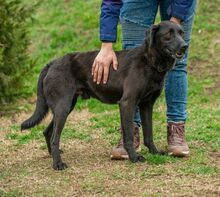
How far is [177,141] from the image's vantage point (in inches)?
230

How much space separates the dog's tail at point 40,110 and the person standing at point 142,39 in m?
0.55

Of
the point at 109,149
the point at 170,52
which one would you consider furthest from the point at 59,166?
the point at 170,52

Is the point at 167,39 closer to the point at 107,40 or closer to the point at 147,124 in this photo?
the point at 107,40

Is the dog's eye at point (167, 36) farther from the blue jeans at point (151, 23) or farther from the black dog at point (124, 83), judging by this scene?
the blue jeans at point (151, 23)

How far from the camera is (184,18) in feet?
18.5

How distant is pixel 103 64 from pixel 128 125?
0.60 metres

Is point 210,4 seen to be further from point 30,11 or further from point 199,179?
point 199,179

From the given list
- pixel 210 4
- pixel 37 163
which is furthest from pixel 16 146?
pixel 210 4

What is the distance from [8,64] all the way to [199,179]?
477 cm

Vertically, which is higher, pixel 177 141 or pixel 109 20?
pixel 109 20

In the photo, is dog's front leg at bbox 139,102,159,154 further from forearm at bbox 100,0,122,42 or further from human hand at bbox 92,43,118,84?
forearm at bbox 100,0,122,42

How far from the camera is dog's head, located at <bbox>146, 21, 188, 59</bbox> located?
17.0 feet

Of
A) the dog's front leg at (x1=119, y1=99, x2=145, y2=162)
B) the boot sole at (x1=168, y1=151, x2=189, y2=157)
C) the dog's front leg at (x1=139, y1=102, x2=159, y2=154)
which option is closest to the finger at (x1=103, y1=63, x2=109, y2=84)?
the dog's front leg at (x1=119, y1=99, x2=145, y2=162)

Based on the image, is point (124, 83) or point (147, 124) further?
Answer: point (147, 124)
